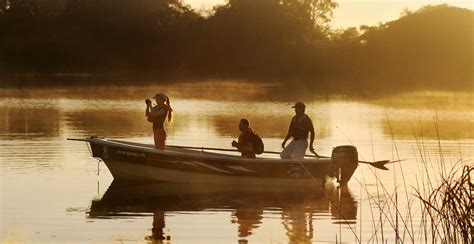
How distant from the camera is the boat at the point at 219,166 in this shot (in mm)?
22031

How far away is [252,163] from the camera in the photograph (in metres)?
22.1

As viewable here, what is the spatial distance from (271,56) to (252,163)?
74435mm

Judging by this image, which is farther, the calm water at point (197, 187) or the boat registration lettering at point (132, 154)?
the boat registration lettering at point (132, 154)

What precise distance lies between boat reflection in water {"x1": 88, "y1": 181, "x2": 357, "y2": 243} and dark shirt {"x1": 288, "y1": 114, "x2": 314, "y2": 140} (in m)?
0.98

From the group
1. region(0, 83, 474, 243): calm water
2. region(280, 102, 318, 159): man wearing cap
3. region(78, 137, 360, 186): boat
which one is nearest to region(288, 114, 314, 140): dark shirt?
region(280, 102, 318, 159): man wearing cap

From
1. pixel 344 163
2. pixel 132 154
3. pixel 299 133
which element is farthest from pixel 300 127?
pixel 132 154

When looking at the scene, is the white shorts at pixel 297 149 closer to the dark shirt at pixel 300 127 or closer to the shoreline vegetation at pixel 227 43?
the dark shirt at pixel 300 127

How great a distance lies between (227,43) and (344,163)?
249 ft

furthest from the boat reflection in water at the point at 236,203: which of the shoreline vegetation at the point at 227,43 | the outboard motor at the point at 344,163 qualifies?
the shoreline vegetation at the point at 227,43

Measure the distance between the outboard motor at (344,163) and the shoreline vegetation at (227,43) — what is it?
66.2 metres

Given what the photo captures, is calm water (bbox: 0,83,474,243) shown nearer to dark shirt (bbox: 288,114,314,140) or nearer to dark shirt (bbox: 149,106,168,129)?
dark shirt (bbox: 288,114,314,140)

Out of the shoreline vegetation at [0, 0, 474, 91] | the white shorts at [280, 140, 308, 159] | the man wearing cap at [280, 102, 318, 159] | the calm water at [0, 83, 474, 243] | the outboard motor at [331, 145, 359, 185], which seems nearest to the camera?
the calm water at [0, 83, 474, 243]

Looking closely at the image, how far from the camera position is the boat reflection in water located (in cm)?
1803

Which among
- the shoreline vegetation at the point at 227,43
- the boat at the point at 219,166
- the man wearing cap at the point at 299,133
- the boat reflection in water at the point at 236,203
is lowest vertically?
the boat reflection in water at the point at 236,203
